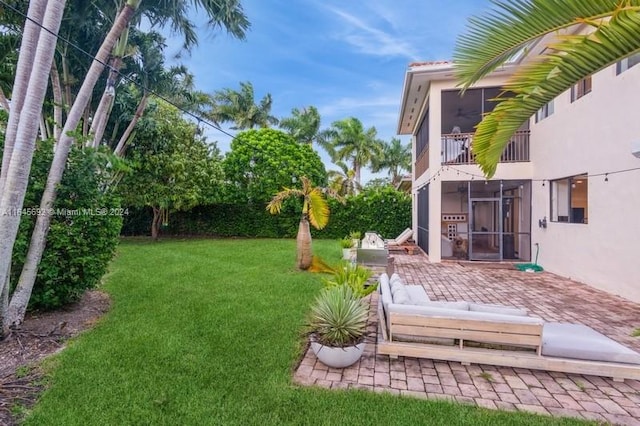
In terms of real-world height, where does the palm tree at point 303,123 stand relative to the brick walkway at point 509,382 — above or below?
above

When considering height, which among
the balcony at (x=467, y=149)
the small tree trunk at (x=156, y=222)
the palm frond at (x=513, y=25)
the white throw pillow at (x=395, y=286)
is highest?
the balcony at (x=467, y=149)

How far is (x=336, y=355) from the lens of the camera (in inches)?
157

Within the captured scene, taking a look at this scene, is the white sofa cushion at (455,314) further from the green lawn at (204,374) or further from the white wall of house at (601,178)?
the white wall of house at (601,178)

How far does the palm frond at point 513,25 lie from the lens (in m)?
1.94

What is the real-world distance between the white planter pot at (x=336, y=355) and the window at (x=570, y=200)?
803 centimetres

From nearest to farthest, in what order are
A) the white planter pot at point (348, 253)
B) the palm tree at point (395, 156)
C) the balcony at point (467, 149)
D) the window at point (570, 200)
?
the window at point (570, 200), the white planter pot at point (348, 253), the balcony at point (467, 149), the palm tree at point (395, 156)

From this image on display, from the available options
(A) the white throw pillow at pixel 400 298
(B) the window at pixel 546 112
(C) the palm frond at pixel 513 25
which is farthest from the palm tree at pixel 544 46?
(B) the window at pixel 546 112

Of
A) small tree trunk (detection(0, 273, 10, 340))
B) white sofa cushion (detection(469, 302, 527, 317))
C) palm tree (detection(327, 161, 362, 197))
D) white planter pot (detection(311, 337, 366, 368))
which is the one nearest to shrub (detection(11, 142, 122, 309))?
small tree trunk (detection(0, 273, 10, 340))

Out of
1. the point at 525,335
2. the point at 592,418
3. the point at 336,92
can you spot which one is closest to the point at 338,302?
the point at 525,335

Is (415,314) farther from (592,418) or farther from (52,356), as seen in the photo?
(52,356)

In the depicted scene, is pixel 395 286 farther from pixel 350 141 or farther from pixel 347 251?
pixel 350 141

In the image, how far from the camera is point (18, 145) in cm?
441

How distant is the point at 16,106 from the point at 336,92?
59.2 ft

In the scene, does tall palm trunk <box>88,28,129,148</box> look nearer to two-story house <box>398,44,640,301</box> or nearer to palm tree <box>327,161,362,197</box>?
two-story house <box>398,44,640,301</box>
